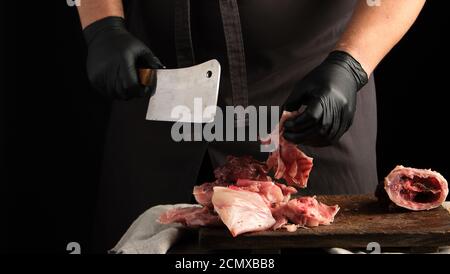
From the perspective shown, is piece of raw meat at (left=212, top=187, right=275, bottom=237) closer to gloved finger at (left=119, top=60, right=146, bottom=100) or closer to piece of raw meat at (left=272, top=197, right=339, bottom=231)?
piece of raw meat at (left=272, top=197, right=339, bottom=231)

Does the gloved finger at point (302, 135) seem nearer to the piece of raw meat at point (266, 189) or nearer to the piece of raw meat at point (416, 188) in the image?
the piece of raw meat at point (266, 189)

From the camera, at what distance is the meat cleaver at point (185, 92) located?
2273 mm

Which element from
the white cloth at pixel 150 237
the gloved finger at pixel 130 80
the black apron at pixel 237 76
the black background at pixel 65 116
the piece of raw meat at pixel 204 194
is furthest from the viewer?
the black background at pixel 65 116

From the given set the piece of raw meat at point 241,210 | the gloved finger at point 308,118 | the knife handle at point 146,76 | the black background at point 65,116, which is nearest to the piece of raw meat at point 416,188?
the gloved finger at point 308,118

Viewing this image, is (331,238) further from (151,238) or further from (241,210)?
(151,238)

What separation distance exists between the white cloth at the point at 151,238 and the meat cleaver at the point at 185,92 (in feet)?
1.00

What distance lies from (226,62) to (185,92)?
445mm

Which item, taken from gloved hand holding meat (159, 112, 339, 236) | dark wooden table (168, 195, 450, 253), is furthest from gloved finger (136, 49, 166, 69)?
dark wooden table (168, 195, 450, 253)

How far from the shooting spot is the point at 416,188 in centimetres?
228

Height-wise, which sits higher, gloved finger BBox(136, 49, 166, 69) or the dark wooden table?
gloved finger BBox(136, 49, 166, 69)

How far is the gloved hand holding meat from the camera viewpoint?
6.87 feet

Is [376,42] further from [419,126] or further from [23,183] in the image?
[23,183]

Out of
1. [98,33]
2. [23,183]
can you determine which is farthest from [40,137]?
[98,33]

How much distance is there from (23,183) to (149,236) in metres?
1.72
